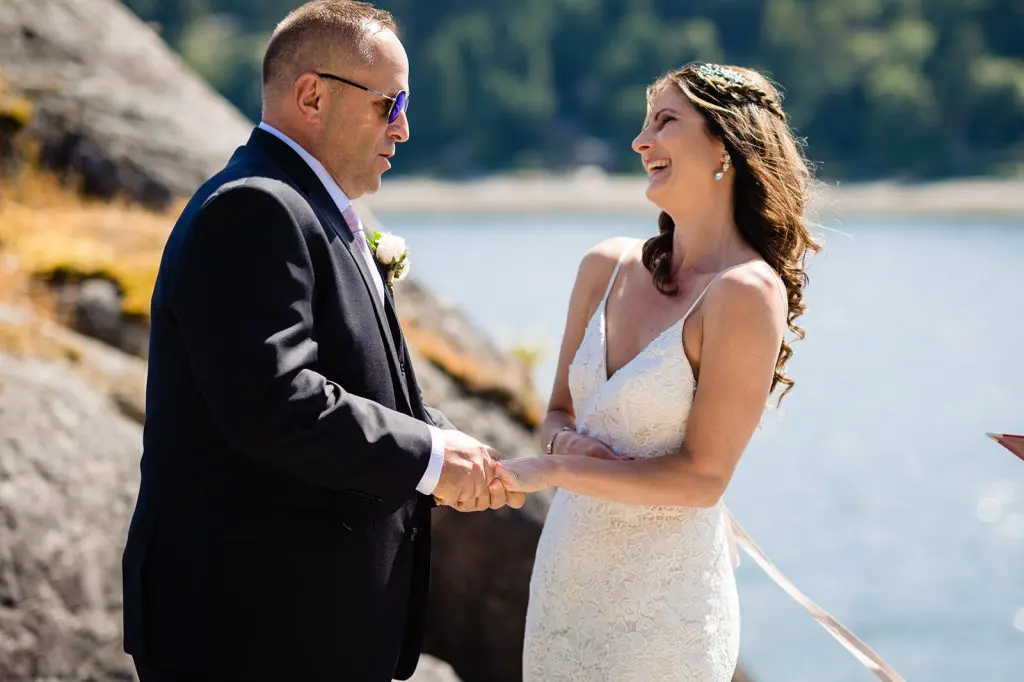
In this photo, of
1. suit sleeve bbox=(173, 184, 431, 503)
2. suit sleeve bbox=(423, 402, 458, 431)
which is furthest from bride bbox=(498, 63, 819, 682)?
suit sleeve bbox=(173, 184, 431, 503)

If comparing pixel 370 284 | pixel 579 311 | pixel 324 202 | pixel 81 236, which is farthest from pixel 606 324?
pixel 81 236

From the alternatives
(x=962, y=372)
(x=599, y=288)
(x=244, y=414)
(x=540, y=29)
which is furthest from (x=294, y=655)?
(x=540, y=29)

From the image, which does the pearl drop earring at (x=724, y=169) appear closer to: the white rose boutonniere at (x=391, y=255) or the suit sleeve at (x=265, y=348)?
the white rose boutonniere at (x=391, y=255)

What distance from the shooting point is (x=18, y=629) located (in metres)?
4.31

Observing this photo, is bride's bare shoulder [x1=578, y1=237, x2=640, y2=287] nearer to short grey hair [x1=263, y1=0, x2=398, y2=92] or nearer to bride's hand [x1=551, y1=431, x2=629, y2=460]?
bride's hand [x1=551, y1=431, x2=629, y2=460]

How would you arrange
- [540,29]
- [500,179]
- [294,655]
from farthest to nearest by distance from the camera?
[540,29]
[500,179]
[294,655]

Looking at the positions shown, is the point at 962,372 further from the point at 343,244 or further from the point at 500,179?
the point at 500,179

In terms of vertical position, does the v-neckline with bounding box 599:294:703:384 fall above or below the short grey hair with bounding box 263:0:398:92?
below

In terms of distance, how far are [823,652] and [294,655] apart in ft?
35.0

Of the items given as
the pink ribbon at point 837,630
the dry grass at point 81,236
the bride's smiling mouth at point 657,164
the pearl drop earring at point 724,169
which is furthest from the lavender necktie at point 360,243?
the dry grass at point 81,236

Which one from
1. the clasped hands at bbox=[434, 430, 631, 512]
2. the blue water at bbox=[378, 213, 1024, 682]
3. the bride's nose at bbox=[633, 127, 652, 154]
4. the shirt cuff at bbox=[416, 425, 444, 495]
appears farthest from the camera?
the blue water at bbox=[378, 213, 1024, 682]

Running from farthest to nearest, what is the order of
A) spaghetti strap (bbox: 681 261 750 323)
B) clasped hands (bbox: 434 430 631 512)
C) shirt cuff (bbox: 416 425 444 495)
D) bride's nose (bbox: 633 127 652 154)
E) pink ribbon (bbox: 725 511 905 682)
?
pink ribbon (bbox: 725 511 905 682) < bride's nose (bbox: 633 127 652 154) < spaghetti strap (bbox: 681 261 750 323) < clasped hands (bbox: 434 430 631 512) < shirt cuff (bbox: 416 425 444 495)

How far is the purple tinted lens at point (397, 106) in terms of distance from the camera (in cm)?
299

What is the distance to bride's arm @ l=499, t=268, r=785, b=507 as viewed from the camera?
321 cm
